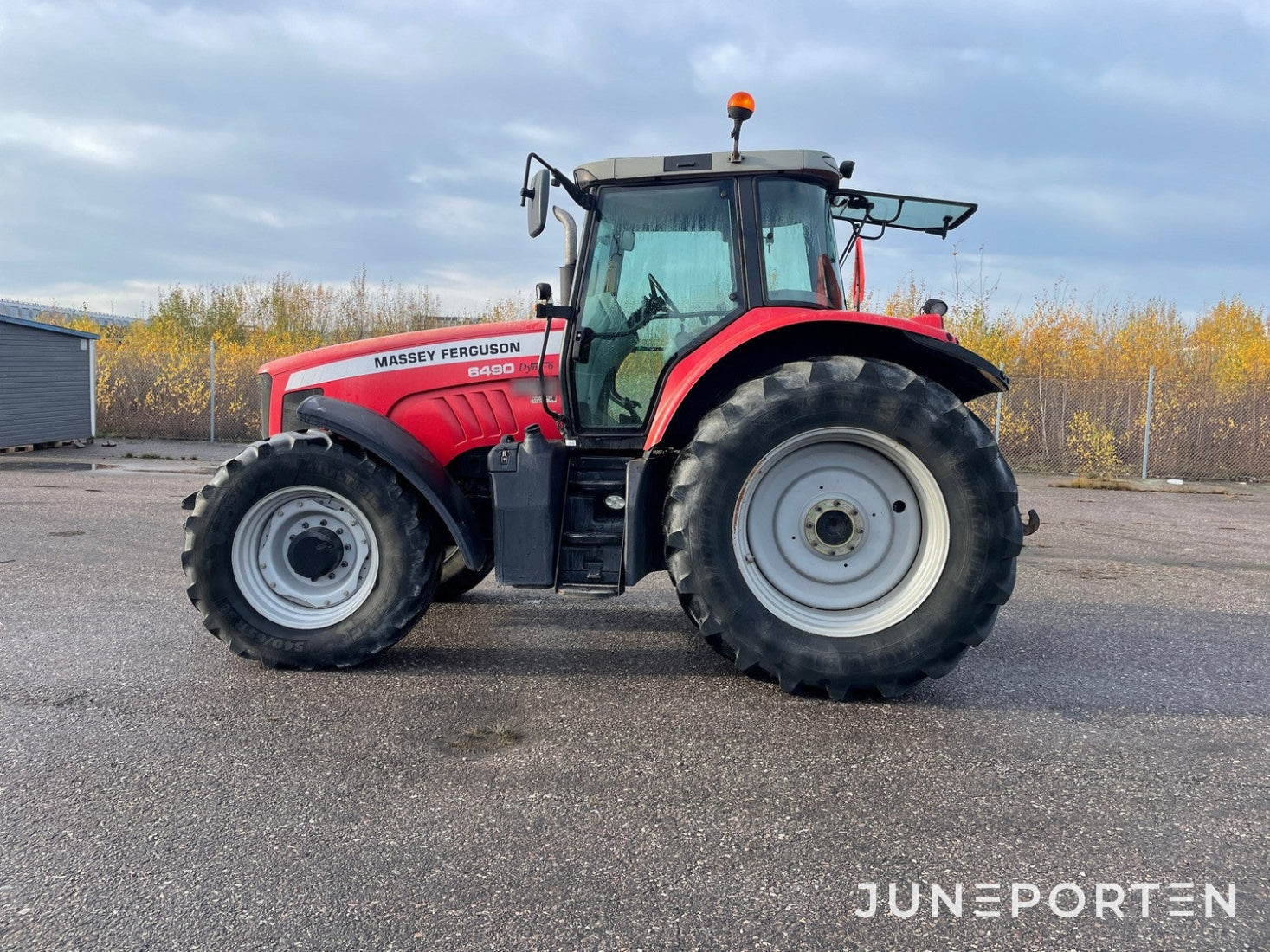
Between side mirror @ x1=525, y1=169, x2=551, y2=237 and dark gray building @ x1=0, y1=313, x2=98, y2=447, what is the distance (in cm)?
1583

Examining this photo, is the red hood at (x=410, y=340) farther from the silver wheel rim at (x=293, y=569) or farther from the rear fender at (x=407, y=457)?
the silver wheel rim at (x=293, y=569)

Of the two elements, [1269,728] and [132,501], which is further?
[132,501]

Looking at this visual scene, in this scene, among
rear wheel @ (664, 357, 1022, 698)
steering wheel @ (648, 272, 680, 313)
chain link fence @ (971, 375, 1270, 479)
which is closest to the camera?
rear wheel @ (664, 357, 1022, 698)

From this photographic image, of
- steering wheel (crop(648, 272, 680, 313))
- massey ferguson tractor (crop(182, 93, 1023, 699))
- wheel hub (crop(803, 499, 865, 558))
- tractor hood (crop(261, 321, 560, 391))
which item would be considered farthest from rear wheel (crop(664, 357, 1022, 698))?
tractor hood (crop(261, 321, 560, 391))

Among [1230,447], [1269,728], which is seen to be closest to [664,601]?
[1269,728]

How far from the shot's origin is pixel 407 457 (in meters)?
4.07

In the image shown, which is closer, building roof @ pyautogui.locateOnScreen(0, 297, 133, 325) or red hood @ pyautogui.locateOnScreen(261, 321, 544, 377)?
red hood @ pyautogui.locateOnScreen(261, 321, 544, 377)

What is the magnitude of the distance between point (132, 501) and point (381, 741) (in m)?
7.91

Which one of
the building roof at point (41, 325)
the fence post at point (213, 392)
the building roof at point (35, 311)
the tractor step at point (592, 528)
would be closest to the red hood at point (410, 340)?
the tractor step at point (592, 528)

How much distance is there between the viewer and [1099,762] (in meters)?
3.11

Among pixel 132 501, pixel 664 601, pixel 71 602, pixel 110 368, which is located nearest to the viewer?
pixel 71 602

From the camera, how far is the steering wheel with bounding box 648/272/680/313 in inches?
166

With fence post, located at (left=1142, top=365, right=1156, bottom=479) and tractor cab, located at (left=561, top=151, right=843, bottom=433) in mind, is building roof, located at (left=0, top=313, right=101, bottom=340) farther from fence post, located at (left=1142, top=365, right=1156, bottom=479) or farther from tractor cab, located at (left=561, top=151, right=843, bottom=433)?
fence post, located at (left=1142, top=365, right=1156, bottom=479)

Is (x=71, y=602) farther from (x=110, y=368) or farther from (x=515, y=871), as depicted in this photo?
(x=110, y=368)
